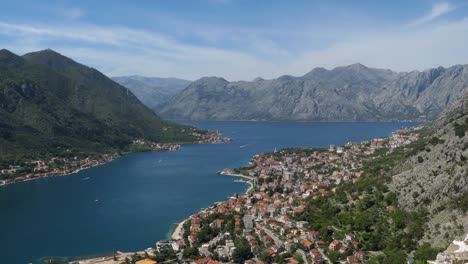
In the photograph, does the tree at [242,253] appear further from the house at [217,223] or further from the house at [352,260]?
the house at [352,260]

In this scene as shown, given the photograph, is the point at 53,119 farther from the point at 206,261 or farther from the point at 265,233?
the point at 206,261

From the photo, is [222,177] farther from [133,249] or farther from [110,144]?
[110,144]

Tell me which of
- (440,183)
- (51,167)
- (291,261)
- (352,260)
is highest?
(440,183)

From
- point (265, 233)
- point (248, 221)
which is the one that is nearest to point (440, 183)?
point (265, 233)

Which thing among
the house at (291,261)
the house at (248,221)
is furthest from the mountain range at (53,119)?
the house at (291,261)

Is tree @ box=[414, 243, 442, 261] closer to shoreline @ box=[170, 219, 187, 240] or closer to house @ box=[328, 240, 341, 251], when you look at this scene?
house @ box=[328, 240, 341, 251]

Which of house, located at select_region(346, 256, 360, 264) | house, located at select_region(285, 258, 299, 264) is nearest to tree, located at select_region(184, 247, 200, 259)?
house, located at select_region(285, 258, 299, 264)
